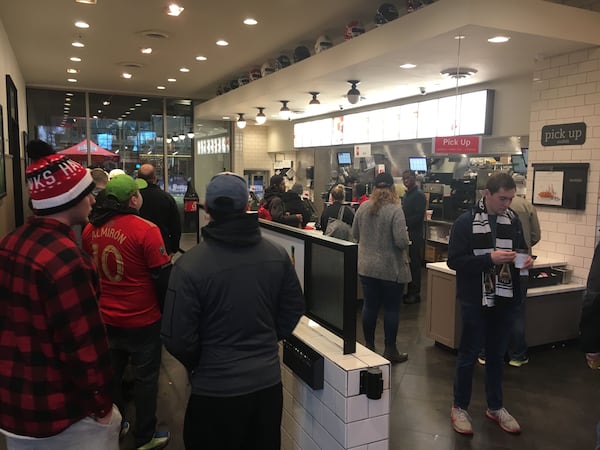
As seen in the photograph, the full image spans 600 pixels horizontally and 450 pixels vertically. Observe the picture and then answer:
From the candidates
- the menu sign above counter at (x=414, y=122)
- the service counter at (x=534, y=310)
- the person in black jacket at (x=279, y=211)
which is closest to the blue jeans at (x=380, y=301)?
the service counter at (x=534, y=310)

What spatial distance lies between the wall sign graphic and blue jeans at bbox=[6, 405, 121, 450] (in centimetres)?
490

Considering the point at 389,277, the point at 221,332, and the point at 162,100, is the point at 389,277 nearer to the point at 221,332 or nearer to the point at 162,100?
the point at 221,332

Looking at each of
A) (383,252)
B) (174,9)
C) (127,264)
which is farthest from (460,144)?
(127,264)

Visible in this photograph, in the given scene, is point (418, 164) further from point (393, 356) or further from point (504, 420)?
point (504, 420)

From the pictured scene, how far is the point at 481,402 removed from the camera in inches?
147

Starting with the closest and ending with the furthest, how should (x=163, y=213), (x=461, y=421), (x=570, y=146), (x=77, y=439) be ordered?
(x=77, y=439), (x=461, y=421), (x=163, y=213), (x=570, y=146)

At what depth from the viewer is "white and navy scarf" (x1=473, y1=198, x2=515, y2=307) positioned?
10.0 feet

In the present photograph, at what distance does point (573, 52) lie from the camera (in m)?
4.95

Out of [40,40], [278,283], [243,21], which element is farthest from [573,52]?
[40,40]

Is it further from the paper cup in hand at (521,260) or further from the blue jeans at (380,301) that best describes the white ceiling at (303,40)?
the blue jeans at (380,301)

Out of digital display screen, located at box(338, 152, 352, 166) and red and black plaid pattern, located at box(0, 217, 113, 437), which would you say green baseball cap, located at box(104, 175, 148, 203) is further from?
digital display screen, located at box(338, 152, 352, 166)

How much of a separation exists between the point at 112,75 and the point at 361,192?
17.2 feet

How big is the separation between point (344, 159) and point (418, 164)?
1.87 m

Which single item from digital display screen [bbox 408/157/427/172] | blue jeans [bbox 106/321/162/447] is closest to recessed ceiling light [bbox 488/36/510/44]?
blue jeans [bbox 106/321/162/447]
